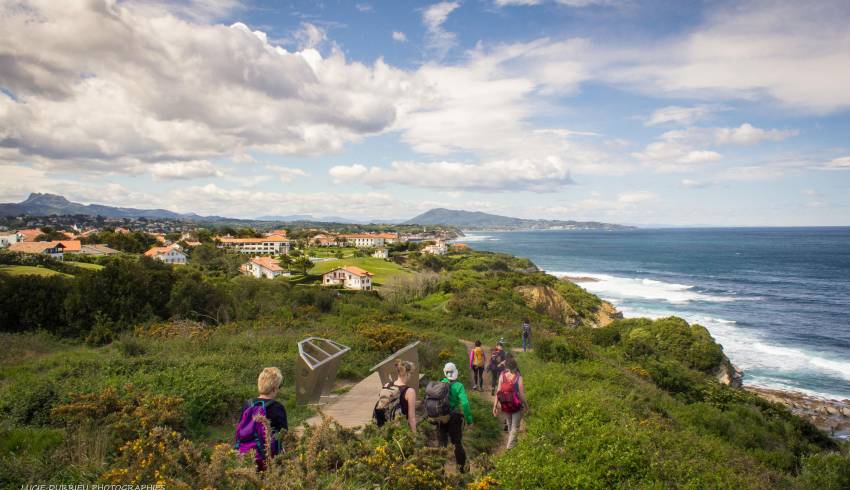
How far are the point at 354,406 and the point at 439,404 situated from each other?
3387 millimetres

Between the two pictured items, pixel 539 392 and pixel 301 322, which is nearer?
pixel 539 392

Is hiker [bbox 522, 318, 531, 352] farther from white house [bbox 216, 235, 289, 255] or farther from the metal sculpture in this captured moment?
white house [bbox 216, 235, 289, 255]

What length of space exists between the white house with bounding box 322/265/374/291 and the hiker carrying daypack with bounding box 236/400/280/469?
4234 cm

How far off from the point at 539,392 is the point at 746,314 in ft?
143

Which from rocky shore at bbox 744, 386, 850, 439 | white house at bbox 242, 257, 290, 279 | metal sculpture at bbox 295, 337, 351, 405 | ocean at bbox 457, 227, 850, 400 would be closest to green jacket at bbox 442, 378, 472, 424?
metal sculpture at bbox 295, 337, 351, 405

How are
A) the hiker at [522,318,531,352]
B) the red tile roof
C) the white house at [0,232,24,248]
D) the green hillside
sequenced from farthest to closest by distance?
the white house at [0,232,24,248] → the red tile roof → the hiker at [522,318,531,352] → the green hillside

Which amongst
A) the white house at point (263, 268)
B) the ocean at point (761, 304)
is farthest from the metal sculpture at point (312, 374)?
the white house at point (263, 268)

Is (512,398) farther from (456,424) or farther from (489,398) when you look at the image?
(489,398)

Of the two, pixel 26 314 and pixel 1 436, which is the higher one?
pixel 1 436

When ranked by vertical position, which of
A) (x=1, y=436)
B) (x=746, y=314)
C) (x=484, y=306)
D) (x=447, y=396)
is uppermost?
(x=447, y=396)

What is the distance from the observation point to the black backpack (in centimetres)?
566

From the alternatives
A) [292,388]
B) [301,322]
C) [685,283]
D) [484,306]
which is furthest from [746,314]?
[292,388]

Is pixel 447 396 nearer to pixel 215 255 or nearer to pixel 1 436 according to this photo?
pixel 1 436

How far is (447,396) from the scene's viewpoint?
5.77m
